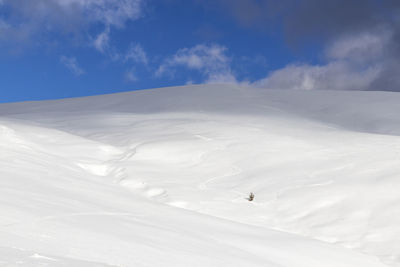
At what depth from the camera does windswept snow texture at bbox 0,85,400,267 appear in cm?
165

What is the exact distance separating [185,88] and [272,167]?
5330mm

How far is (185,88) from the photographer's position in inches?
340

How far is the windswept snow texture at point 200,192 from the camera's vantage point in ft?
5.40

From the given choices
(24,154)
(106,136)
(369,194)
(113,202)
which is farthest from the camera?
(106,136)

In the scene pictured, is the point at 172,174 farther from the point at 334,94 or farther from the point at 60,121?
the point at 334,94

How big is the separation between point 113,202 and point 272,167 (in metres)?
1.48

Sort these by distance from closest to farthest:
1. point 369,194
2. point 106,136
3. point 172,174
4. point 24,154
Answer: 1. point 369,194
2. point 24,154
3. point 172,174
4. point 106,136

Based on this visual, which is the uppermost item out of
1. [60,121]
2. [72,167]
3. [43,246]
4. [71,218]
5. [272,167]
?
[60,121]

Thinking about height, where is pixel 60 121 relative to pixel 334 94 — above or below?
below

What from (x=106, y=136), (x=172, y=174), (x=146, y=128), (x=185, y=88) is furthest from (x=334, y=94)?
(x=172, y=174)

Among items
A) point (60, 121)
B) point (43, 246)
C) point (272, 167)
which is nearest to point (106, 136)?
point (60, 121)

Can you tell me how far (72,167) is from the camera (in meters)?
3.40

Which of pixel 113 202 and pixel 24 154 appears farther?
pixel 24 154

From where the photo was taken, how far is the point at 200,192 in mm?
3145
